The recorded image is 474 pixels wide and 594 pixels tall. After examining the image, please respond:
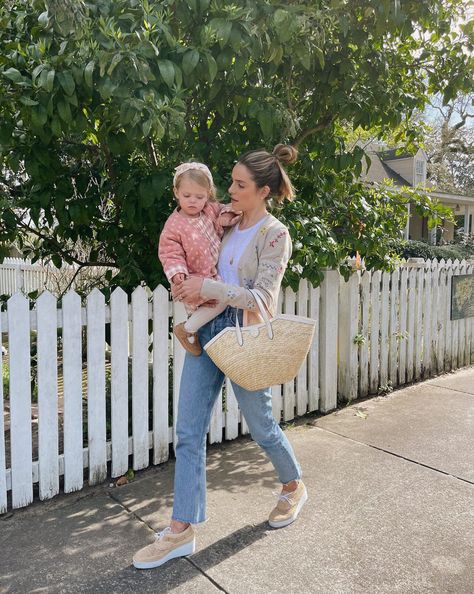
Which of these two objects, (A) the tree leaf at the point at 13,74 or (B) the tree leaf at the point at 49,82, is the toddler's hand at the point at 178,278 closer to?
(B) the tree leaf at the point at 49,82

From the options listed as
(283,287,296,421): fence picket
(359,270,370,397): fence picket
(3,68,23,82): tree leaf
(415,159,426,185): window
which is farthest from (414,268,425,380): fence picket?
(415,159,426,185): window

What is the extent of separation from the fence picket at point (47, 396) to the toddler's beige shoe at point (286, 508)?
1.28 metres

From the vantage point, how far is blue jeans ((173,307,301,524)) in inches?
104

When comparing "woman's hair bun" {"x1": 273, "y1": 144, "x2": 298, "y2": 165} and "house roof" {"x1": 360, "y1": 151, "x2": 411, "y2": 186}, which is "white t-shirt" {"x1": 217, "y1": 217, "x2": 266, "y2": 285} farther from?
"house roof" {"x1": 360, "y1": 151, "x2": 411, "y2": 186}

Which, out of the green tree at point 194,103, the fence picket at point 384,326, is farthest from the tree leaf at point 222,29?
the fence picket at point 384,326

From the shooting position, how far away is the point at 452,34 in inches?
182

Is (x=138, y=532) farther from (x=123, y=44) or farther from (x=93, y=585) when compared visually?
(x=123, y=44)

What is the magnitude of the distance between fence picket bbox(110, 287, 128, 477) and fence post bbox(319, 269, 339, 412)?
1888 millimetres

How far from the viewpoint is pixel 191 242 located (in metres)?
2.60

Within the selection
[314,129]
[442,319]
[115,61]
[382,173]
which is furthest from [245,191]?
[382,173]

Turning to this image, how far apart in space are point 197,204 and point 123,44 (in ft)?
2.77

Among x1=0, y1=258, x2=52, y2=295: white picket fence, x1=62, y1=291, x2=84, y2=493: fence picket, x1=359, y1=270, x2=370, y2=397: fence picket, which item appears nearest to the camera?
x1=62, y1=291, x2=84, y2=493: fence picket

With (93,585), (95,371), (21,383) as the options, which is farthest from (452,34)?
(93,585)

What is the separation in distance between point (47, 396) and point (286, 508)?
1457 mm
